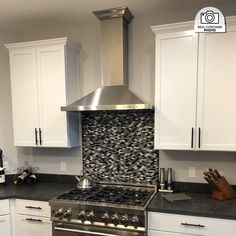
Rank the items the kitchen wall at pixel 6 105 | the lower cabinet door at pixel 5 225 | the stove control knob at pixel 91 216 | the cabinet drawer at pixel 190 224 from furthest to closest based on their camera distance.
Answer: the kitchen wall at pixel 6 105 → the lower cabinet door at pixel 5 225 → the stove control knob at pixel 91 216 → the cabinet drawer at pixel 190 224

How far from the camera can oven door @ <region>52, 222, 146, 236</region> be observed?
2088mm

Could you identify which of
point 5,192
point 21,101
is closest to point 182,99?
point 21,101

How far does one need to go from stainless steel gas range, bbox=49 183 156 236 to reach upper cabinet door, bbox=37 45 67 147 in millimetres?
648

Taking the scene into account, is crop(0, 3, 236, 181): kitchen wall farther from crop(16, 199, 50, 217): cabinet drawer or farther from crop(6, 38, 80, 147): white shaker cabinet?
crop(16, 199, 50, 217): cabinet drawer

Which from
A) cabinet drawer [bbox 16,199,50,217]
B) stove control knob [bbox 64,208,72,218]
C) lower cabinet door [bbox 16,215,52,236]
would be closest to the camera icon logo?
stove control knob [bbox 64,208,72,218]

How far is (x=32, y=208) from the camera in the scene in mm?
2469

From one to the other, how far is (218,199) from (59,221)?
147 cm

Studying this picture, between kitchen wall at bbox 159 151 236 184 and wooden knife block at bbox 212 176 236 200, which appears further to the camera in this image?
kitchen wall at bbox 159 151 236 184

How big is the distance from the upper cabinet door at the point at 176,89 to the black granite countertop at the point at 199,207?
19.2 inches

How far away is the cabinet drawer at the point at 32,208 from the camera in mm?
2430

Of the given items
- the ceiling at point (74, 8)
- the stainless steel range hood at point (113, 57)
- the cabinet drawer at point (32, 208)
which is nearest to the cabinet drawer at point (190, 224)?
the cabinet drawer at point (32, 208)

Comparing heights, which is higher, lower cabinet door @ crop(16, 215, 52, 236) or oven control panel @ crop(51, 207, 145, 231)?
oven control panel @ crop(51, 207, 145, 231)

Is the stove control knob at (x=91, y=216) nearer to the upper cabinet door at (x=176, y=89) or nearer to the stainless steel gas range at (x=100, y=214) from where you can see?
the stainless steel gas range at (x=100, y=214)

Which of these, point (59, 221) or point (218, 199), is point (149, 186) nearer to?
point (218, 199)
